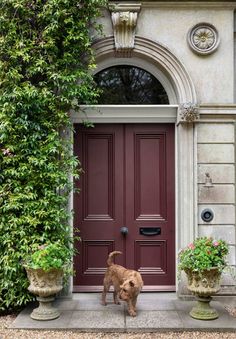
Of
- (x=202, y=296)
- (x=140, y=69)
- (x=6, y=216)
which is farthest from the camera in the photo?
(x=140, y=69)

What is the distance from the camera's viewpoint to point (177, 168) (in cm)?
589

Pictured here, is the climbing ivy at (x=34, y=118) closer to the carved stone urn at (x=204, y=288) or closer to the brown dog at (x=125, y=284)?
the brown dog at (x=125, y=284)

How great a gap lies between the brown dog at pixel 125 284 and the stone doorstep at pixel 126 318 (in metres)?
0.15

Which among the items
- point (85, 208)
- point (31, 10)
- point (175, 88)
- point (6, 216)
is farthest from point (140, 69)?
point (6, 216)

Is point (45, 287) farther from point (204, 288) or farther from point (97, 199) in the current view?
point (204, 288)

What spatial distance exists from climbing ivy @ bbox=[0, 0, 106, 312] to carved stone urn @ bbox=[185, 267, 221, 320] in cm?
177

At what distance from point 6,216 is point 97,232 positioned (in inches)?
56.3

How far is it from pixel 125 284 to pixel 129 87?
2.97 metres

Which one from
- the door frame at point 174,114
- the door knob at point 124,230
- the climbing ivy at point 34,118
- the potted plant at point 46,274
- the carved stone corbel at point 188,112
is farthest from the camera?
the door knob at point 124,230

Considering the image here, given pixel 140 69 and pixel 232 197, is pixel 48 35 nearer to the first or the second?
pixel 140 69

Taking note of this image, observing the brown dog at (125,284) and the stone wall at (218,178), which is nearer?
the brown dog at (125,284)

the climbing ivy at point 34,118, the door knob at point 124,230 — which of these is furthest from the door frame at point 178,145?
the door knob at point 124,230

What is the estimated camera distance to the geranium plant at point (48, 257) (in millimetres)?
4689

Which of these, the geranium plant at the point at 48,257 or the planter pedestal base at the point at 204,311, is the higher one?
the geranium plant at the point at 48,257
